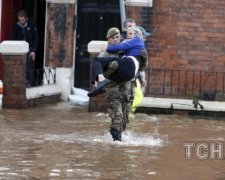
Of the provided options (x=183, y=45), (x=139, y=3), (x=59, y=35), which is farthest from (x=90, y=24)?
(x=183, y=45)

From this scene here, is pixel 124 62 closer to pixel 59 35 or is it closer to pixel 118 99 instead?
pixel 118 99

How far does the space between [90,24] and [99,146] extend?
257 inches

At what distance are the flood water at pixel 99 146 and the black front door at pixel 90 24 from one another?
2.45 metres

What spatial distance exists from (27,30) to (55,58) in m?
0.81

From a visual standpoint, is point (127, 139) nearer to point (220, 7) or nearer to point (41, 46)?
point (220, 7)

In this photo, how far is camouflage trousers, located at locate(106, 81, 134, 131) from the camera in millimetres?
9805

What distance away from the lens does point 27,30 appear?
49.0 ft

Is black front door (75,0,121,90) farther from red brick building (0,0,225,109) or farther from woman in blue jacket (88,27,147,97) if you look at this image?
woman in blue jacket (88,27,147,97)

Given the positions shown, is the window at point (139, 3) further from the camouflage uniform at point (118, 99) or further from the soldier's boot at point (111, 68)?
the soldier's boot at point (111, 68)

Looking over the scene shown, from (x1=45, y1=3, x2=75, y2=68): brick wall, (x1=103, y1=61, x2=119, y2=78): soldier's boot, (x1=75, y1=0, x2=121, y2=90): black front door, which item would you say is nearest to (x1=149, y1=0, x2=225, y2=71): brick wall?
(x1=75, y1=0, x2=121, y2=90): black front door

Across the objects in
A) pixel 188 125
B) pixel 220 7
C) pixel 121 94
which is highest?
pixel 220 7

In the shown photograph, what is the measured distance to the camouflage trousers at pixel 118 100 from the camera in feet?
32.2

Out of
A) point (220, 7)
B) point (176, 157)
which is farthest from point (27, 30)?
point (176, 157)

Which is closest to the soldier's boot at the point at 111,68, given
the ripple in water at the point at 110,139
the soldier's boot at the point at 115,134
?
the soldier's boot at the point at 115,134
